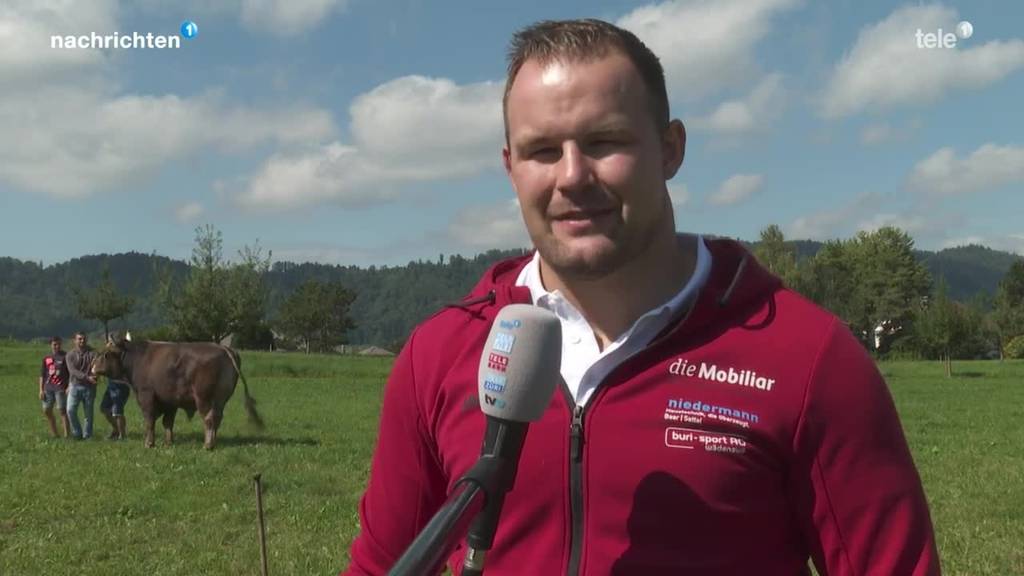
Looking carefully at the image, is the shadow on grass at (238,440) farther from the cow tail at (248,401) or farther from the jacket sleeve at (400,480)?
the jacket sleeve at (400,480)

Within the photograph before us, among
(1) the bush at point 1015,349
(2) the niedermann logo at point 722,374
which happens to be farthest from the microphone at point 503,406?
(1) the bush at point 1015,349

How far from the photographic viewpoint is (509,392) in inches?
67.5

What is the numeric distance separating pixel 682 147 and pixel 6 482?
43.6 feet

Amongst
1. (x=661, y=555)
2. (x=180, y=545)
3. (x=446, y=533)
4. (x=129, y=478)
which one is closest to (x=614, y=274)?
(x=661, y=555)

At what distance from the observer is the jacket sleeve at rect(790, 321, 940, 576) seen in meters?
2.01

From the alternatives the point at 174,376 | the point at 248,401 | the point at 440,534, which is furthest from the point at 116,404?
the point at 440,534

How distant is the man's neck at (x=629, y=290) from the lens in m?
2.28

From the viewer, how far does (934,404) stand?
26.2 m

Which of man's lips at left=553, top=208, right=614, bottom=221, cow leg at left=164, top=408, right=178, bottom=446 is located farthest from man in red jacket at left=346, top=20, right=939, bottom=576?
cow leg at left=164, top=408, right=178, bottom=446

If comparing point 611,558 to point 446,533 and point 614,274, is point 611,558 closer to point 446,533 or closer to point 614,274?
point 614,274

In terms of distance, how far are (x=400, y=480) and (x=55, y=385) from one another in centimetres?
1858

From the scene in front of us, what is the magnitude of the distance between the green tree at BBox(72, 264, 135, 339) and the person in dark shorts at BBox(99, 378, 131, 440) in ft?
182

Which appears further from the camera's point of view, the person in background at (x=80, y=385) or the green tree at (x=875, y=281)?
the green tree at (x=875, y=281)

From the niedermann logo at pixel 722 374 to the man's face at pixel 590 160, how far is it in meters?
0.25
